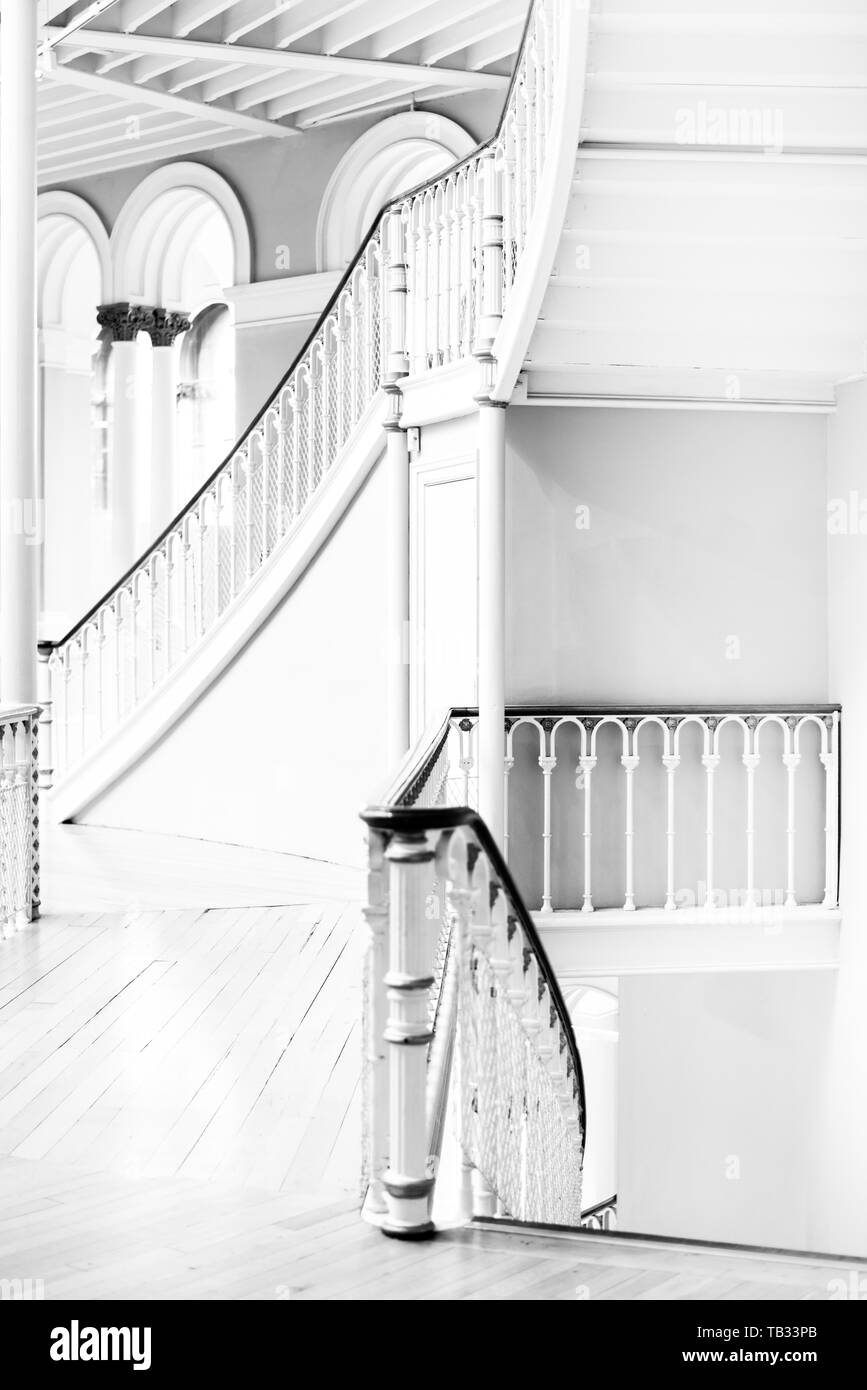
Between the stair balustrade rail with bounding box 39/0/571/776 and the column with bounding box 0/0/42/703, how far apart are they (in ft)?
6.69

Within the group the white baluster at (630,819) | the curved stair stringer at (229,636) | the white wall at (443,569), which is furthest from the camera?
the curved stair stringer at (229,636)

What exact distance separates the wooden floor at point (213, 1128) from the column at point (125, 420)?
256 inches

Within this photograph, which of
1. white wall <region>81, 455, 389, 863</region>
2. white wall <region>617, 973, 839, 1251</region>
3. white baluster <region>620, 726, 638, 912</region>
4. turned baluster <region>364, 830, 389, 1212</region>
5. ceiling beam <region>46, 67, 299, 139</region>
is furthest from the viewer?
ceiling beam <region>46, 67, 299, 139</region>

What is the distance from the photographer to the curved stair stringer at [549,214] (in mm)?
5414

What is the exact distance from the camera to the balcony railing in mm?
7762

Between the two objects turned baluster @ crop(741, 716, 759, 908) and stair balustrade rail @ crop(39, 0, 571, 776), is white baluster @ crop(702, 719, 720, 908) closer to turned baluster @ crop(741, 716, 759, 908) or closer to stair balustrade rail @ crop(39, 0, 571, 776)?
turned baluster @ crop(741, 716, 759, 908)

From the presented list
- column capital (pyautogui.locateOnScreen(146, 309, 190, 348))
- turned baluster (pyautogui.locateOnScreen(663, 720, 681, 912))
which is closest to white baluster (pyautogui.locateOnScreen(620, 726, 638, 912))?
turned baluster (pyautogui.locateOnScreen(663, 720, 681, 912))

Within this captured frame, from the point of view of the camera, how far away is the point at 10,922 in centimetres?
729

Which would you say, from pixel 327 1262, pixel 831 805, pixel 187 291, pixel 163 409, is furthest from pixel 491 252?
pixel 187 291

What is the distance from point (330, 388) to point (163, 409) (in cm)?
505

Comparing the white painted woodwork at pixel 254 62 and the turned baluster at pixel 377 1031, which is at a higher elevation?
the white painted woodwork at pixel 254 62

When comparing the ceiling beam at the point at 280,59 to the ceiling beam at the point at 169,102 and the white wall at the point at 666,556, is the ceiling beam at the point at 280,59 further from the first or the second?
the white wall at the point at 666,556

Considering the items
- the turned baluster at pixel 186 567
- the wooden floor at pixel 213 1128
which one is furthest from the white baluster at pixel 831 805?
the turned baluster at pixel 186 567
